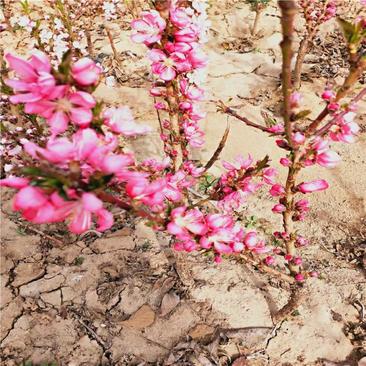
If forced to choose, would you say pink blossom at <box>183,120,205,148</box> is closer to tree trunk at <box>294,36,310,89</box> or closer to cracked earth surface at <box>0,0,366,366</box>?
cracked earth surface at <box>0,0,366,366</box>

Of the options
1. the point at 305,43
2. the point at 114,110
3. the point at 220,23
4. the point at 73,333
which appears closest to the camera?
the point at 114,110

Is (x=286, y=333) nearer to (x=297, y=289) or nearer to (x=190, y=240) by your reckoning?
(x=297, y=289)

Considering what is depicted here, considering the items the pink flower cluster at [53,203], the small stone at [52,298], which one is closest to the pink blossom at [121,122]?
the pink flower cluster at [53,203]

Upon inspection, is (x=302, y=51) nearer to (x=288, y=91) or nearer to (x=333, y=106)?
(x=333, y=106)

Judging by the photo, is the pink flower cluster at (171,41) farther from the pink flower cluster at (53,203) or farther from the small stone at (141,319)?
the small stone at (141,319)

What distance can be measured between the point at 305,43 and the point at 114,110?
339 cm

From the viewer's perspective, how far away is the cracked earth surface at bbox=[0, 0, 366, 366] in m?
2.61

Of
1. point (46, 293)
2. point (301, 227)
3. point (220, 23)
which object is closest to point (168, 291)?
point (46, 293)

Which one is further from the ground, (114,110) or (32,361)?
(114,110)

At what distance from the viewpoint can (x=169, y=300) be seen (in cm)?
283

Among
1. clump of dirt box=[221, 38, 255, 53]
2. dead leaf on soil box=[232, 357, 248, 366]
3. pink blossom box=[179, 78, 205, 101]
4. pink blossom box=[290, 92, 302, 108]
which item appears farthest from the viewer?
clump of dirt box=[221, 38, 255, 53]

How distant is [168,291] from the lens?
2.89 metres

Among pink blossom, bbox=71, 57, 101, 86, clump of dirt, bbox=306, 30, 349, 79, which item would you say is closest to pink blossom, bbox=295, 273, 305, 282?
pink blossom, bbox=71, 57, 101, 86

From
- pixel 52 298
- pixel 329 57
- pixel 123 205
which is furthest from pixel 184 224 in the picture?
pixel 329 57
